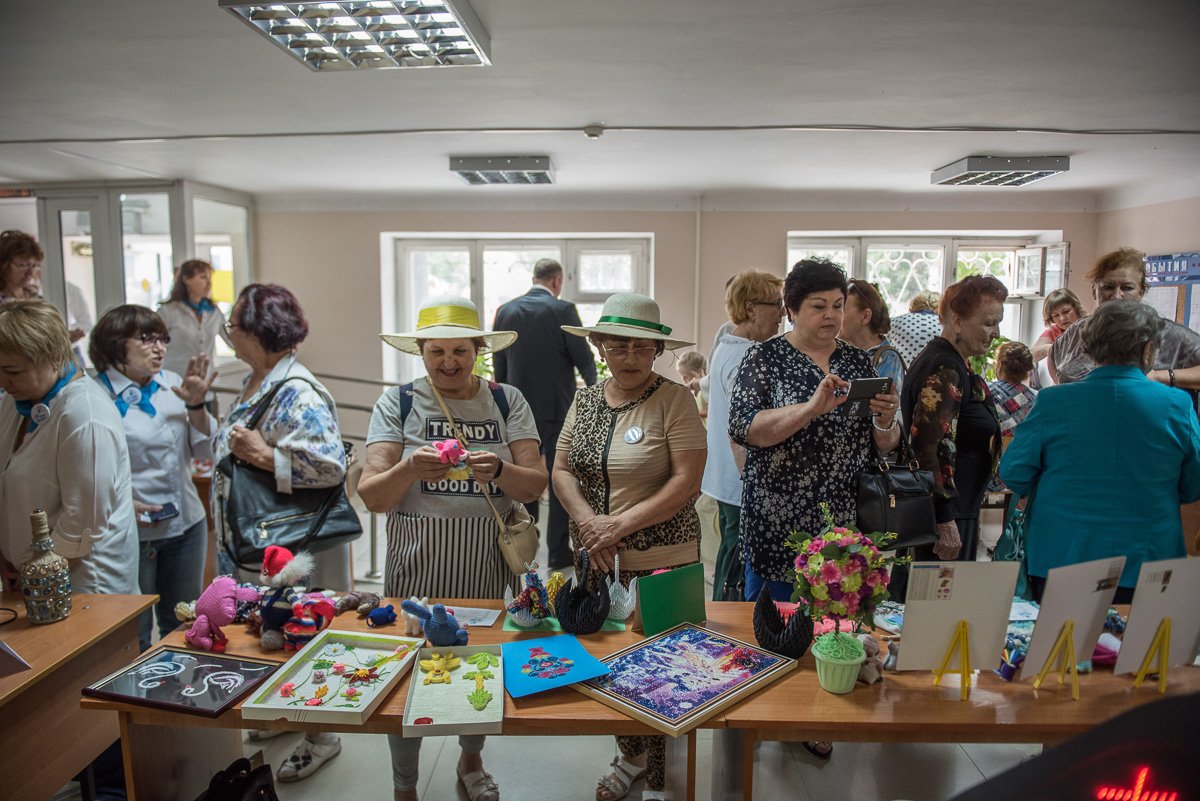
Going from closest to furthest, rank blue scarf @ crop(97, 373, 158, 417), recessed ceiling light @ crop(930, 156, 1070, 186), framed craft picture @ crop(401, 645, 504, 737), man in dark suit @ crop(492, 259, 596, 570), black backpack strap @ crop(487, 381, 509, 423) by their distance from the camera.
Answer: framed craft picture @ crop(401, 645, 504, 737) → black backpack strap @ crop(487, 381, 509, 423) → blue scarf @ crop(97, 373, 158, 417) → man in dark suit @ crop(492, 259, 596, 570) → recessed ceiling light @ crop(930, 156, 1070, 186)

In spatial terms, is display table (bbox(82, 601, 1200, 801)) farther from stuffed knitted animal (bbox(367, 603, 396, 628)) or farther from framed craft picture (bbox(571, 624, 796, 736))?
stuffed knitted animal (bbox(367, 603, 396, 628))

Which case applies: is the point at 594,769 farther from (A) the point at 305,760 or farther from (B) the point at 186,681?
(B) the point at 186,681

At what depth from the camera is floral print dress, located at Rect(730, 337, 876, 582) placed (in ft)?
6.29

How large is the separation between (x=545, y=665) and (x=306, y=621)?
570 mm

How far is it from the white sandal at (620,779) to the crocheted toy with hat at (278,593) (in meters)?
1.09

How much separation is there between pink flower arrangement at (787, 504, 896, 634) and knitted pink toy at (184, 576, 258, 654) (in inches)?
50.5

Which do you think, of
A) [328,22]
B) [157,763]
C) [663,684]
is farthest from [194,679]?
[328,22]

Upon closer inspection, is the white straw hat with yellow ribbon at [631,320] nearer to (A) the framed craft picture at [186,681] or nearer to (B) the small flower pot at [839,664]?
(B) the small flower pot at [839,664]

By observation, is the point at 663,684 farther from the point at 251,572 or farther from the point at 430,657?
the point at 251,572

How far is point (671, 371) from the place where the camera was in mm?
6414

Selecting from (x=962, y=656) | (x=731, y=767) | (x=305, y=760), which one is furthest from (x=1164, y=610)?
(x=305, y=760)

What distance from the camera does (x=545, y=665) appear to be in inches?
58.7

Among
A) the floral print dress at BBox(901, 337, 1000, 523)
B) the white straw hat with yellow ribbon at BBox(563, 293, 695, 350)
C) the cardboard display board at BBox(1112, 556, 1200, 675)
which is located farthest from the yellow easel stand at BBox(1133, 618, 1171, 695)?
the white straw hat with yellow ribbon at BBox(563, 293, 695, 350)

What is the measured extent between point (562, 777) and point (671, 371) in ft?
14.5
